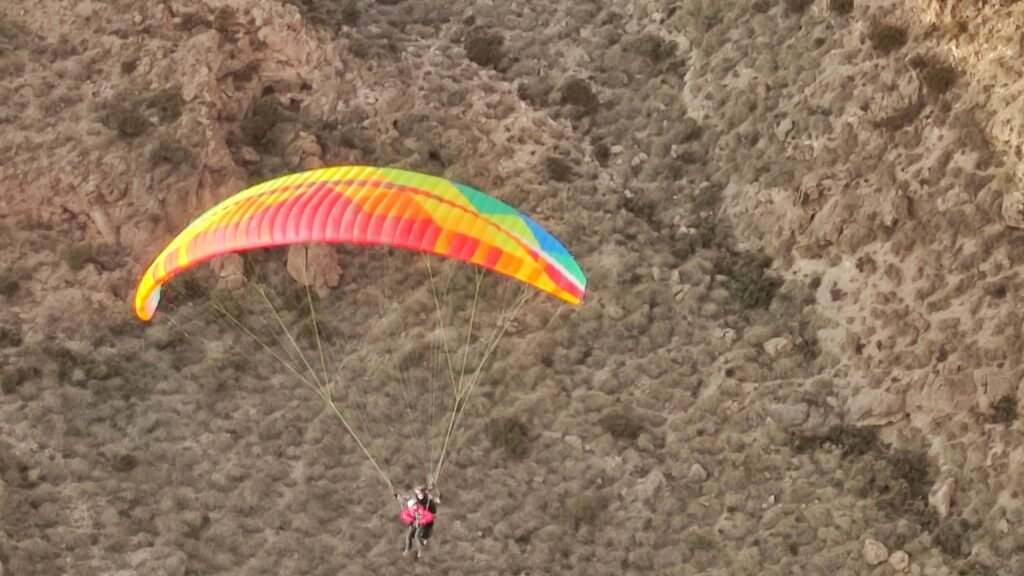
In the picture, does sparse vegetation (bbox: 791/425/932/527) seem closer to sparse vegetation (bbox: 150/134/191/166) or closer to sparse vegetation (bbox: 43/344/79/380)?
sparse vegetation (bbox: 150/134/191/166)

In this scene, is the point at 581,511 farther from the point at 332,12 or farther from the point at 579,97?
the point at 332,12

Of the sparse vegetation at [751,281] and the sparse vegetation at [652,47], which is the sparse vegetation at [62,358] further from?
the sparse vegetation at [652,47]

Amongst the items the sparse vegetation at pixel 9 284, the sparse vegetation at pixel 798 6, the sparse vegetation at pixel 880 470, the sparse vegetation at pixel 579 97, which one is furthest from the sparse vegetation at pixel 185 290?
the sparse vegetation at pixel 798 6

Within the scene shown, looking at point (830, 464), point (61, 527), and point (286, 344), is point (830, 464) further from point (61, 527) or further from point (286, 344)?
point (61, 527)

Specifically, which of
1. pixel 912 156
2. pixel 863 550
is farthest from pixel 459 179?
pixel 863 550

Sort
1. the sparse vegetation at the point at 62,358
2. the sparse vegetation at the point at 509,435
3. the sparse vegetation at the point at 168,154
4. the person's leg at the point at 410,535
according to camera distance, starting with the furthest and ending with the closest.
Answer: the sparse vegetation at the point at 168,154 < the sparse vegetation at the point at 62,358 < the sparse vegetation at the point at 509,435 < the person's leg at the point at 410,535

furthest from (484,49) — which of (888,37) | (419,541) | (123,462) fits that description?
(419,541)

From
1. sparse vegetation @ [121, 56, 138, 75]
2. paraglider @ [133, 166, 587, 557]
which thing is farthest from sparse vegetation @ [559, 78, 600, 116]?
paraglider @ [133, 166, 587, 557]
